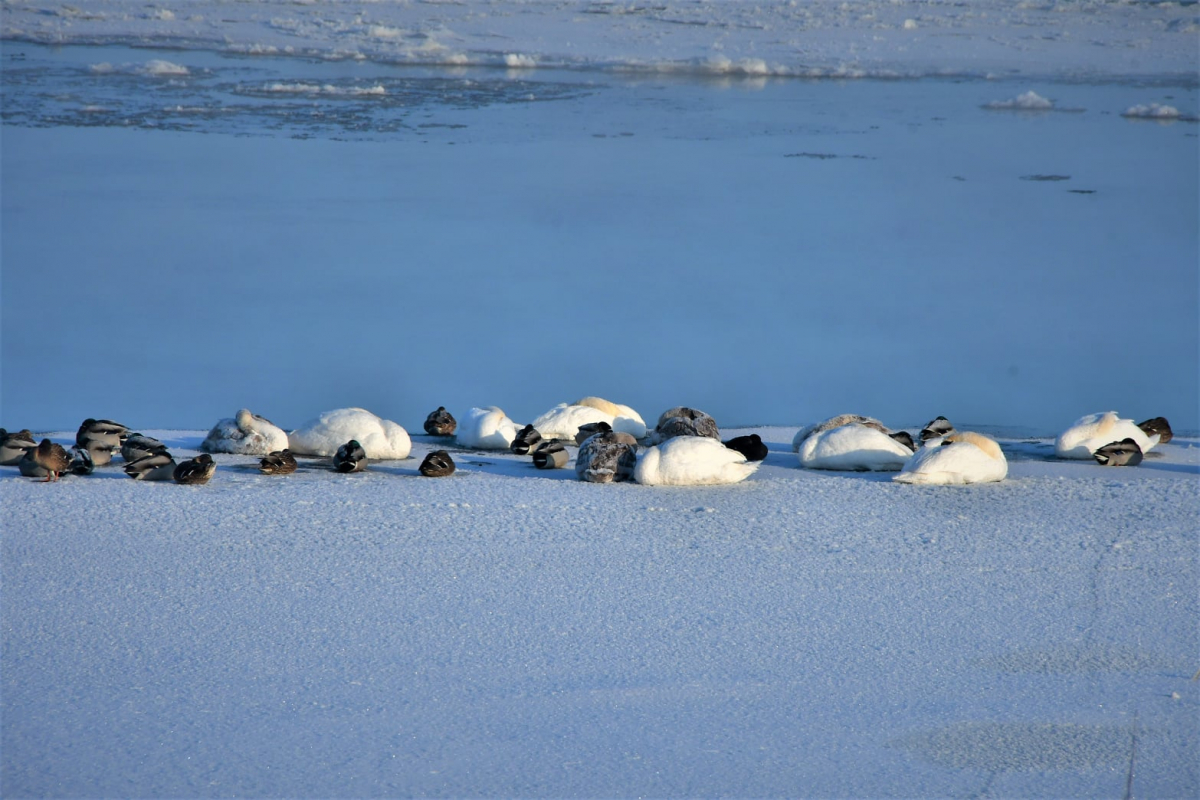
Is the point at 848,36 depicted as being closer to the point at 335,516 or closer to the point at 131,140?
the point at 131,140

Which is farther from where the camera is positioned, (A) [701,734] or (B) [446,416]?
(B) [446,416]

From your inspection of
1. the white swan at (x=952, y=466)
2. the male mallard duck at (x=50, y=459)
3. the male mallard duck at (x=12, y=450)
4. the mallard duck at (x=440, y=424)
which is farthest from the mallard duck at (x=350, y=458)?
the white swan at (x=952, y=466)

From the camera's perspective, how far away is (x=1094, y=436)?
441cm

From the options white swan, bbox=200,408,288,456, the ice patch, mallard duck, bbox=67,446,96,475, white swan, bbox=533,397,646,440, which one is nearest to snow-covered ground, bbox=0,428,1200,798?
mallard duck, bbox=67,446,96,475

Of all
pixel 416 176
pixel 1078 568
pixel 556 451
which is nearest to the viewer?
pixel 1078 568

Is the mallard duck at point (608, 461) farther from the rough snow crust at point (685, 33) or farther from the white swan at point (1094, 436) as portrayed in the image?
the rough snow crust at point (685, 33)

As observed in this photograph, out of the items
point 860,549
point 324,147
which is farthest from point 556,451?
point 324,147

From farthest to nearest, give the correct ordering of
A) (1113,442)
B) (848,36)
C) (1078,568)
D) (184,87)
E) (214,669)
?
(848,36) < (184,87) < (1113,442) < (1078,568) < (214,669)

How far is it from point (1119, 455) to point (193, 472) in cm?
293

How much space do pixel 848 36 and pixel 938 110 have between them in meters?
3.49

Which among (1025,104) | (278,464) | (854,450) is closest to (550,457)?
(278,464)

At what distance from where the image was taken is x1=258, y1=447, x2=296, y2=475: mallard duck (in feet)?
13.0

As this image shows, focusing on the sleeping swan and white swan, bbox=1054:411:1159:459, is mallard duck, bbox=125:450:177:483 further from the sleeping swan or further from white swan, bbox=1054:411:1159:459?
white swan, bbox=1054:411:1159:459

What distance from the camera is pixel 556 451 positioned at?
4117 millimetres
